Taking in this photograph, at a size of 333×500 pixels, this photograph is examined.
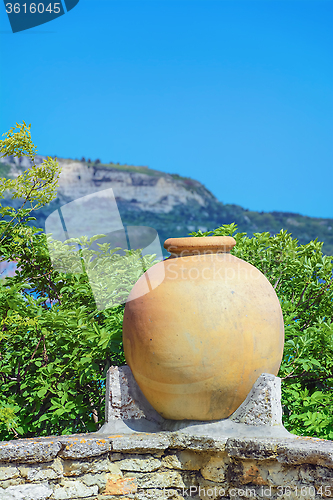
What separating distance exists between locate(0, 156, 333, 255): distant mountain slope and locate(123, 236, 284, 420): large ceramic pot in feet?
138

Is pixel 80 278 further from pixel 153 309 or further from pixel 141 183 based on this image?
pixel 141 183

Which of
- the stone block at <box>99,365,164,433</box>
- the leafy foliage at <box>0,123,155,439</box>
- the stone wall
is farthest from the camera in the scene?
the leafy foliage at <box>0,123,155,439</box>

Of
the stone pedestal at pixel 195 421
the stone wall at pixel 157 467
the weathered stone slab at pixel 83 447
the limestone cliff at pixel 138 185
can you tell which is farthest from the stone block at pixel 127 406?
the limestone cliff at pixel 138 185

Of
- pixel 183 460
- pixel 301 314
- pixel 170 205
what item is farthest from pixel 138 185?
pixel 183 460

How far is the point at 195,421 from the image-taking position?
3486mm

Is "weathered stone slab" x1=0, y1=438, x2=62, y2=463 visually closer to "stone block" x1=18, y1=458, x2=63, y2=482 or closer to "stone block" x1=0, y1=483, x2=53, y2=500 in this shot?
"stone block" x1=18, y1=458, x2=63, y2=482

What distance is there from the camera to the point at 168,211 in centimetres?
5084

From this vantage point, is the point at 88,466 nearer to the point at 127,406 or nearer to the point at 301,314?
the point at 127,406

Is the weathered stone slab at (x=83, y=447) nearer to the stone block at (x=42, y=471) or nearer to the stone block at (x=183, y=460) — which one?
the stone block at (x=42, y=471)

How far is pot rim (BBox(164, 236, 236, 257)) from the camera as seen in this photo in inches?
147

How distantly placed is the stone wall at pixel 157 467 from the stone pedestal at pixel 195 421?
0.46 feet

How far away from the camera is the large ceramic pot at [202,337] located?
3344 millimetres

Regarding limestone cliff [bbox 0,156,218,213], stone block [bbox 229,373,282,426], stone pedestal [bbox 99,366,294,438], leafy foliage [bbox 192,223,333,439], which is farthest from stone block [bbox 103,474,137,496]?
limestone cliff [bbox 0,156,218,213]

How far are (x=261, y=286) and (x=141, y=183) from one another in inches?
1966
